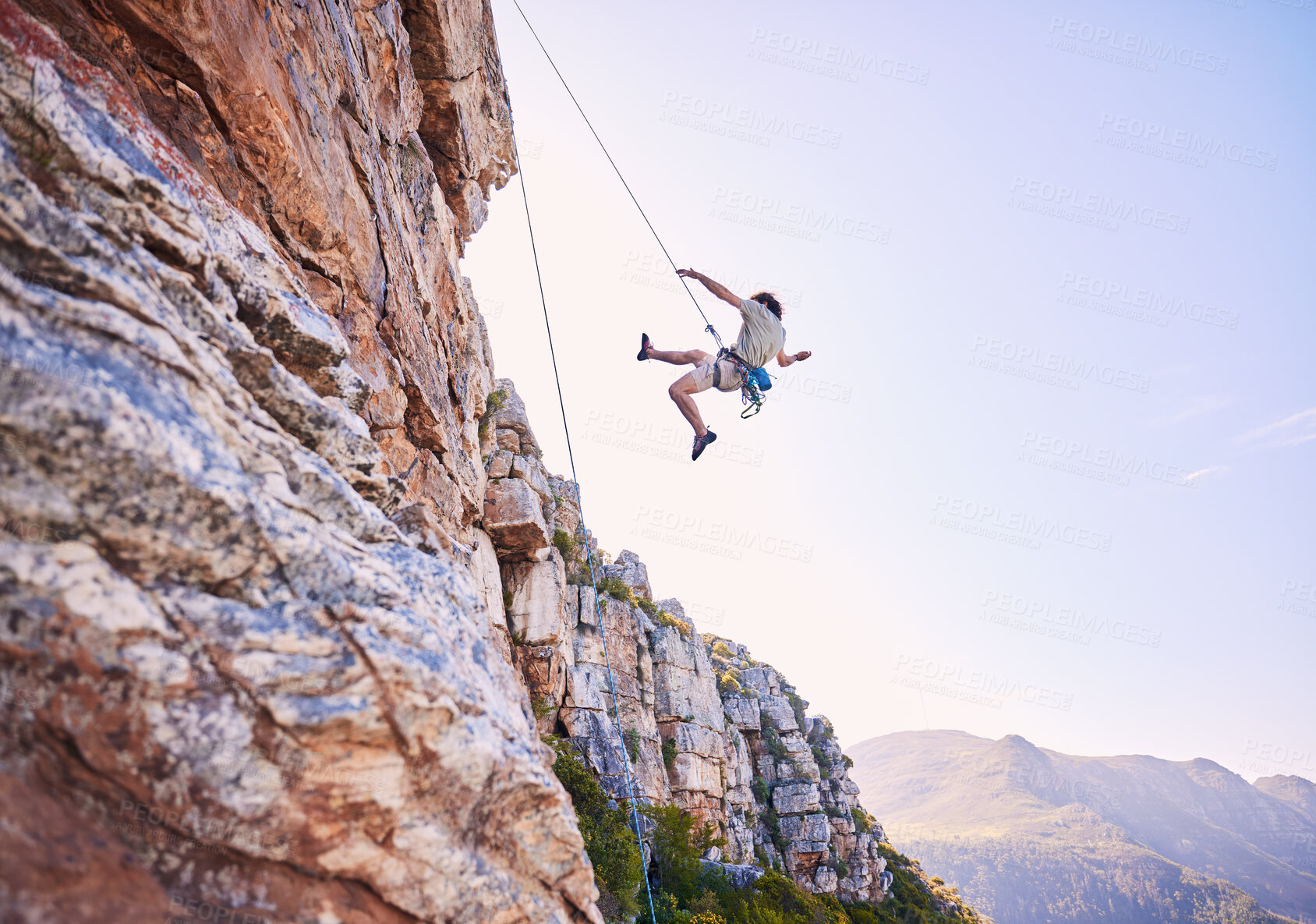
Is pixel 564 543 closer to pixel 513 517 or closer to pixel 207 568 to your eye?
pixel 513 517

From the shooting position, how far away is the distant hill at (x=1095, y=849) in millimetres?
110125

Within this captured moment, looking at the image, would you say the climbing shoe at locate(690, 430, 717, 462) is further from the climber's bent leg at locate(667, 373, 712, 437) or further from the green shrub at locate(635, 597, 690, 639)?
the green shrub at locate(635, 597, 690, 639)

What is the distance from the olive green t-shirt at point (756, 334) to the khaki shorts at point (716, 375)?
0.23 m

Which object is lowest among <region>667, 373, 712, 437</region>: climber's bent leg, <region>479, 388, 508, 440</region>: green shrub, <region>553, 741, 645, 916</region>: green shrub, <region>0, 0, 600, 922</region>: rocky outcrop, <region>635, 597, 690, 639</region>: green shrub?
<region>553, 741, 645, 916</region>: green shrub

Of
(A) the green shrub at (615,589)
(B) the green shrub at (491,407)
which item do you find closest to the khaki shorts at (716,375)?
(B) the green shrub at (491,407)

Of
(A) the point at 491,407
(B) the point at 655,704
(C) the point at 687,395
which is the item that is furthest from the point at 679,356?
(B) the point at 655,704

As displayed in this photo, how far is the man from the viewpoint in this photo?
27.6 feet

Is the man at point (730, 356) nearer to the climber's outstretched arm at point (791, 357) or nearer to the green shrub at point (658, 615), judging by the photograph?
the climber's outstretched arm at point (791, 357)

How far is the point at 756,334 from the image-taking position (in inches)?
332

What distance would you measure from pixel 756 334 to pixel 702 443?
1.76m

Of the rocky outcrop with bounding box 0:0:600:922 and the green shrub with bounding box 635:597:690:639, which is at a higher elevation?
the green shrub with bounding box 635:597:690:639

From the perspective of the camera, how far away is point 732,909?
18672 millimetres

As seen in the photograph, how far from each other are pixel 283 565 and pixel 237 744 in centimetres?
83

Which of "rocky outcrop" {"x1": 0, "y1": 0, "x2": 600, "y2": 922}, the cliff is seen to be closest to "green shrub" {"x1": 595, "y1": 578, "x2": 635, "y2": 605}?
the cliff
